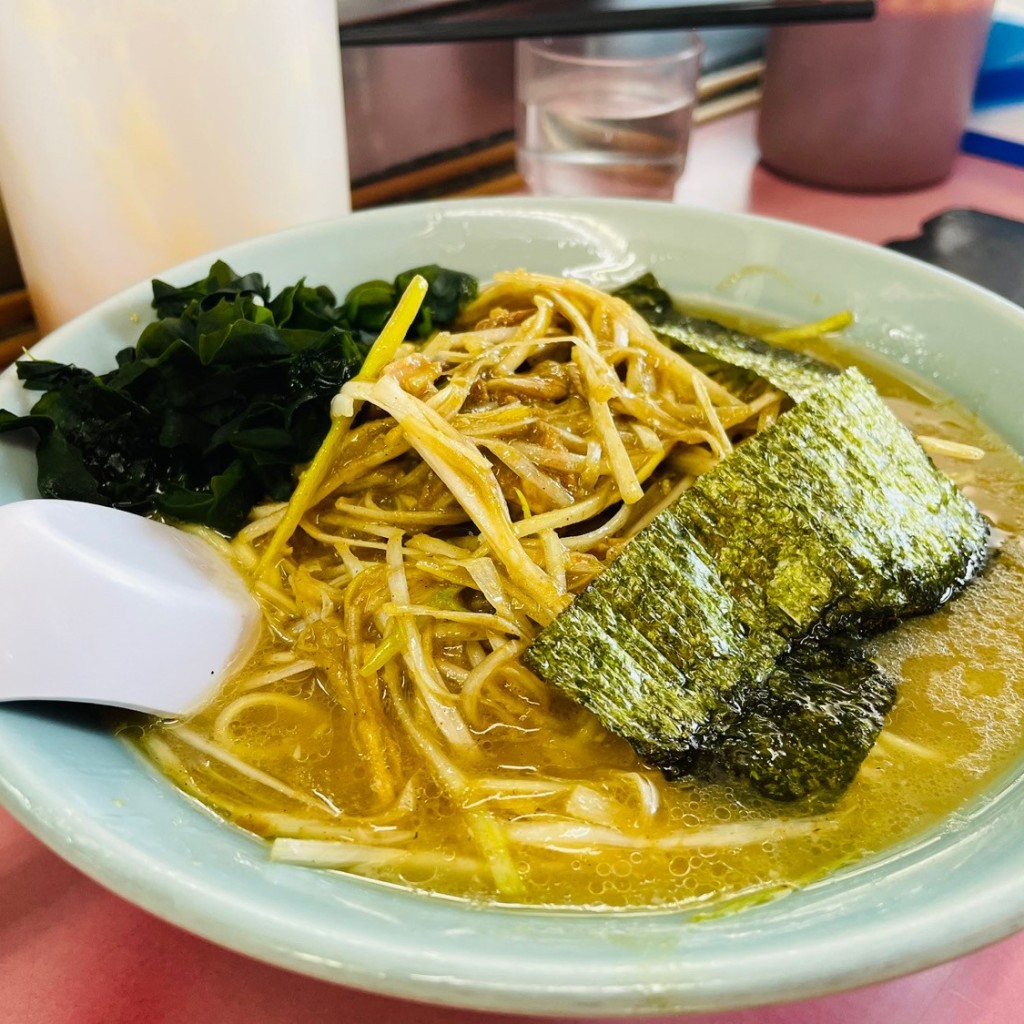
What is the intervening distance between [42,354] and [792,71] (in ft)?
6.42

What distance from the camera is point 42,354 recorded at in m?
1.25

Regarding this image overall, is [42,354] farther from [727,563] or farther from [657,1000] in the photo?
[657,1000]

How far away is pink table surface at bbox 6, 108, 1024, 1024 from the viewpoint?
837 millimetres

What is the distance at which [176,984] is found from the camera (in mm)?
858

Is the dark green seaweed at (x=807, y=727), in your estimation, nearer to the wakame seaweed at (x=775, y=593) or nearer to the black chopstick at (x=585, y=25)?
the wakame seaweed at (x=775, y=593)

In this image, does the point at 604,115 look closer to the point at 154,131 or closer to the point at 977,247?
the point at 977,247

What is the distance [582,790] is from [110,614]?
20.2 inches

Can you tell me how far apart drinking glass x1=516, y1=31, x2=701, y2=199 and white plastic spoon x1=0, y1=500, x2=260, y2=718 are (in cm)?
155

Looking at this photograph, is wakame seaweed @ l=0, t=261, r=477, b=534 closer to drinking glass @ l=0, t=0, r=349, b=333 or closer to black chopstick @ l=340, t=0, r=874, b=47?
drinking glass @ l=0, t=0, r=349, b=333

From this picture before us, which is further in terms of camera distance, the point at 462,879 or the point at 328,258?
the point at 328,258

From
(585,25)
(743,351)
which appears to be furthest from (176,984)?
(585,25)

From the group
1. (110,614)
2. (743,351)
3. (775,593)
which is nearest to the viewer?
(110,614)

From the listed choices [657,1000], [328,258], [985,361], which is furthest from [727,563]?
[328,258]

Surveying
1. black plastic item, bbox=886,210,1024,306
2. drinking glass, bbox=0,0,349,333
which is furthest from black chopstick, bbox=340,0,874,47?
black plastic item, bbox=886,210,1024,306
